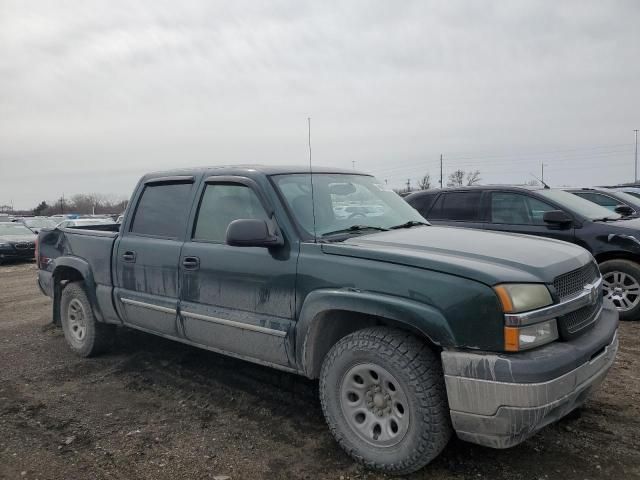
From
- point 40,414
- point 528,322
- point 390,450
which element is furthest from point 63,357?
point 528,322

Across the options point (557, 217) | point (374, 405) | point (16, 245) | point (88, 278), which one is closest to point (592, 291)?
point (374, 405)

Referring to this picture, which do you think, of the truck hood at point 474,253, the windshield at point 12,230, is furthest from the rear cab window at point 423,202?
the windshield at point 12,230

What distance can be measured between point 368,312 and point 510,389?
33.6 inches

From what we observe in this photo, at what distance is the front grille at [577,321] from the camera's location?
2902 millimetres

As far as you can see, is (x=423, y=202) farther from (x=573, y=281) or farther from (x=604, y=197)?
(x=573, y=281)

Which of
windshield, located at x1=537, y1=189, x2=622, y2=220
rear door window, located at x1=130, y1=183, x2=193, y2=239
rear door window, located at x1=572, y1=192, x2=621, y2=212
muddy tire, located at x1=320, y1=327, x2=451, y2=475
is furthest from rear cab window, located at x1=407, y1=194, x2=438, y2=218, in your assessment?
muddy tire, located at x1=320, y1=327, x2=451, y2=475

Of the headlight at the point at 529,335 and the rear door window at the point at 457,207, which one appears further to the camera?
the rear door window at the point at 457,207

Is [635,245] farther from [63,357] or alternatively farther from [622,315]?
[63,357]

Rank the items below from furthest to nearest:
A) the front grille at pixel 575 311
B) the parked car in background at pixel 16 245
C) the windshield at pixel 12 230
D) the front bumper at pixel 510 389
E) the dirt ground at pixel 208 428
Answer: the windshield at pixel 12 230, the parked car in background at pixel 16 245, the dirt ground at pixel 208 428, the front grille at pixel 575 311, the front bumper at pixel 510 389

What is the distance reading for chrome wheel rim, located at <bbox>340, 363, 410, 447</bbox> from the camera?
2986mm

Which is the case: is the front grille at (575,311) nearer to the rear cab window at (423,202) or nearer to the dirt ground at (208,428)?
the dirt ground at (208,428)

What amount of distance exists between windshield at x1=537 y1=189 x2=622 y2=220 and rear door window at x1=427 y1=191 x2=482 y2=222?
34.1 inches

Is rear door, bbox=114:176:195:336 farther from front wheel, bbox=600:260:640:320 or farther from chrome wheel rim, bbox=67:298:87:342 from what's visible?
front wheel, bbox=600:260:640:320

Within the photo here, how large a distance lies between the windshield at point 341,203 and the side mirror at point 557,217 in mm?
2899
